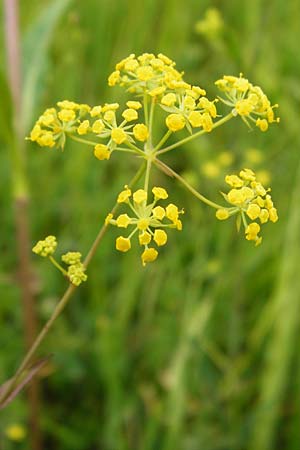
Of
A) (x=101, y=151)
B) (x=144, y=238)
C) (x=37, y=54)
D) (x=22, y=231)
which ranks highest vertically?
(x=37, y=54)

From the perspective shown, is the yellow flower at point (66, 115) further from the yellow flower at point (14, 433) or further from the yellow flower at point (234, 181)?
the yellow flower at point (14, 433)

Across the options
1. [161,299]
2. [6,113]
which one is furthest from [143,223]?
[161,299]

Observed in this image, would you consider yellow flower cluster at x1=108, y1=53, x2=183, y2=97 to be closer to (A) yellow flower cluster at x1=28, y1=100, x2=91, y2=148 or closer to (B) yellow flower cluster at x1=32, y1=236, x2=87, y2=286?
(A) yellow flower cluster at x1=28, y1=100, x2=91, y2=148

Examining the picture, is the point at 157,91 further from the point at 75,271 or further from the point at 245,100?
the point at 75,271

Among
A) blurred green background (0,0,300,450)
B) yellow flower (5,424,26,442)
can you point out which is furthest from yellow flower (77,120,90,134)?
yellow flower (5,424,26,442)

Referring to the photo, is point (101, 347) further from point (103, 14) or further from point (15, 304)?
point (103, 14)

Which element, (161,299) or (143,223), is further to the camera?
(161,299)

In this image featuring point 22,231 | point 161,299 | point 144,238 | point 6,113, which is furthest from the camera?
point 161,299

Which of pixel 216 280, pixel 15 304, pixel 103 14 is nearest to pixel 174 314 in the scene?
pixel 216 280

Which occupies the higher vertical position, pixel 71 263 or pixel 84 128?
pixel 84 128
